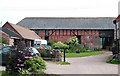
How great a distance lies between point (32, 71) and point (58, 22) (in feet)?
115

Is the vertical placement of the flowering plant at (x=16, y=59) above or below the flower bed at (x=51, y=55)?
above

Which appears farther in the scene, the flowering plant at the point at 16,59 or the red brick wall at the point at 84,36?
the red brick wall at the point at 84,36

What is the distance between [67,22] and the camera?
139ft

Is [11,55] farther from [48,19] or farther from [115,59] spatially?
[48,19]

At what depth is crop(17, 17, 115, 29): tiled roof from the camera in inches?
1585

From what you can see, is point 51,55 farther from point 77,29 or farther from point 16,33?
point 77,29

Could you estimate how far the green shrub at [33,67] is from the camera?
7716mm

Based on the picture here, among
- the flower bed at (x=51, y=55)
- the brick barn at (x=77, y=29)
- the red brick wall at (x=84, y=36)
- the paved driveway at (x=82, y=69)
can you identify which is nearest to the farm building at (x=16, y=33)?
the flower bed at (x=51, y=55)

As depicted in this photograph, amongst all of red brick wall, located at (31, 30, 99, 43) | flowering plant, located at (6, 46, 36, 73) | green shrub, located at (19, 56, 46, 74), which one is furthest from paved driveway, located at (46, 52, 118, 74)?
red brick wall, located at (31, 30, 99, 43)

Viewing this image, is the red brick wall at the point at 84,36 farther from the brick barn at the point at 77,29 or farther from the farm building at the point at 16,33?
the farm building at the point at 16,33

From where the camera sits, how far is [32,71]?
7723 mm

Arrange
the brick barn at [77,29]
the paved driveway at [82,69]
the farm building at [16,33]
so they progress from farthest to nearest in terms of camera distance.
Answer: the brick barn at [77,29] < the farm building at [16,33] < the paved driveway at [82,69]

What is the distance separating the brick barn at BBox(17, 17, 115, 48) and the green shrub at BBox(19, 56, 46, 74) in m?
30.6

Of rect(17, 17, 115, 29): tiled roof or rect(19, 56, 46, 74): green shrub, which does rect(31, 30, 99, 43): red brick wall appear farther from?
rect(19, 56, 46, 74): green shrub
